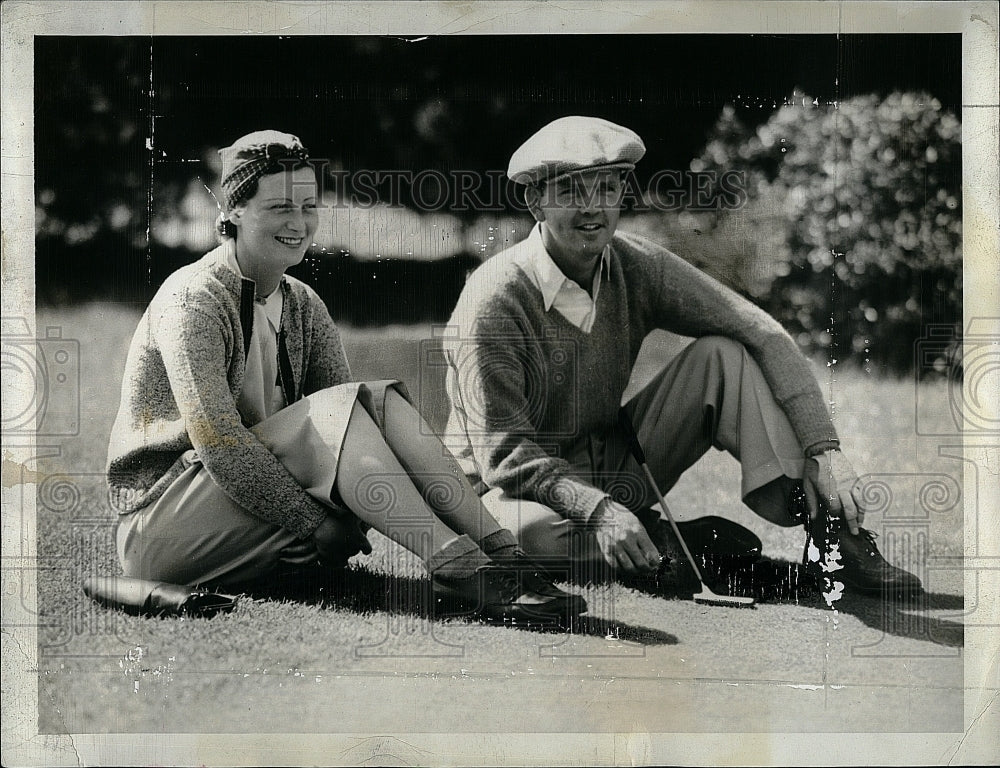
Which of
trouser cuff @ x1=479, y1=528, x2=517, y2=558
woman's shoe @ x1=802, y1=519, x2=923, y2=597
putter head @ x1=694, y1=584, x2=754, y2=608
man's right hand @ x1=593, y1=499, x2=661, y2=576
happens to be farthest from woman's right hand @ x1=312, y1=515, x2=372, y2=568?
woman's shoe @ x1=802, y1=519, x2=923, y2=597

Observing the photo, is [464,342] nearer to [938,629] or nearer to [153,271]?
[153,271]

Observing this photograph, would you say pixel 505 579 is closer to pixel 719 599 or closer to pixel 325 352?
pixel 719 599

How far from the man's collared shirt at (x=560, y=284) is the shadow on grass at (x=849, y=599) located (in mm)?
1156

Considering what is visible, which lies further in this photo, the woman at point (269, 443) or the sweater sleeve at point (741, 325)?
the sweater sleeve at point (741, 325)

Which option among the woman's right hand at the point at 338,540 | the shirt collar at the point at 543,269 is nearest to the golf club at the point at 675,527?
the shirt collar at the point at 543,269

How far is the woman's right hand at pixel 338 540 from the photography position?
418 centimetres

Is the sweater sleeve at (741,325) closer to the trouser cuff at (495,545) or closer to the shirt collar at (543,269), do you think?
the shirt collar at (543,269)

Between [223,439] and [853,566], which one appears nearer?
[223,439]

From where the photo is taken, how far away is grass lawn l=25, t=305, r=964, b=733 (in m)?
4.20

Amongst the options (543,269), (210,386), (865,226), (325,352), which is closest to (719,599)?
(543,269)

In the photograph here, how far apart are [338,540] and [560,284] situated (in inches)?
54.3

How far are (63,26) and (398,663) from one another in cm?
297

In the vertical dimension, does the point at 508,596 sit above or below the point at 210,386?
below

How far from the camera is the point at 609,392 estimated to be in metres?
4.25
